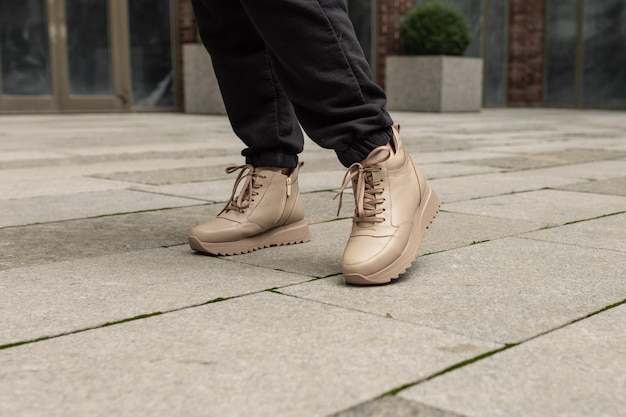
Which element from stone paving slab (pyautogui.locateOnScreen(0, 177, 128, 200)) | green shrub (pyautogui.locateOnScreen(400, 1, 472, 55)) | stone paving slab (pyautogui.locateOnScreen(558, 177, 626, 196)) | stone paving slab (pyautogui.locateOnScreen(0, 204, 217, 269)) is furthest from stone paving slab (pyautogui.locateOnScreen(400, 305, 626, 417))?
green shrub (pyautogui.locateOnScreen(400, 1, 472, 55))

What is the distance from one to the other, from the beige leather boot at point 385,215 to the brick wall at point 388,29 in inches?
416

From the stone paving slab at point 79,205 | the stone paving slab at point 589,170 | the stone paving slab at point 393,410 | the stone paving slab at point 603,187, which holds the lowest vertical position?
the stone paving slab at point 589,170

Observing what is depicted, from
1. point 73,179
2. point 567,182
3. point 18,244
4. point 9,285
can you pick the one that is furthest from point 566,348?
point 73,179

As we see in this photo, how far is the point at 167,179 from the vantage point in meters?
3.93

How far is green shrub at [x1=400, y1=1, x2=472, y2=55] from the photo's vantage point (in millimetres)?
11555

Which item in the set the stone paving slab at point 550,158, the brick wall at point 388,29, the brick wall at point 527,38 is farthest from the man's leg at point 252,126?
the brick wall at point 527,38

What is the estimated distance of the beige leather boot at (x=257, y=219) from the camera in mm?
2158

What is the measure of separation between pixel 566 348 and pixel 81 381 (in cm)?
75

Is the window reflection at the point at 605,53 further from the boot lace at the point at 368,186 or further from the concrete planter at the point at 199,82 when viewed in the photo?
the boot lace at the point at 368,186

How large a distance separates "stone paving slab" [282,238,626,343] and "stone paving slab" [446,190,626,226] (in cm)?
63

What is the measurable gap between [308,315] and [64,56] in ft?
30.2

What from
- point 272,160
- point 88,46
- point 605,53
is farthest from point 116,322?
point 605,53

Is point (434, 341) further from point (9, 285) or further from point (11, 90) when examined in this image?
point (11, 90)

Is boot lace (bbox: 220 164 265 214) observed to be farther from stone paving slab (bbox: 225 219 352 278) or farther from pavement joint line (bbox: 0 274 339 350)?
pavement joint line (bbox: 0 274 339 350)
